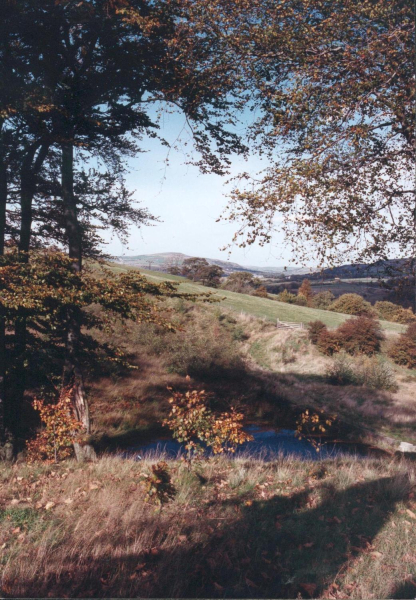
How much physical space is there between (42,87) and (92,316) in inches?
199

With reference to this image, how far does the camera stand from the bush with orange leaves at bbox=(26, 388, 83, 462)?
8086 millimetres

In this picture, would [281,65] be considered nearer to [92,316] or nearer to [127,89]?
[127,89]

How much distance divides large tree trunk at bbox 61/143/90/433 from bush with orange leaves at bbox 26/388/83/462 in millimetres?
264

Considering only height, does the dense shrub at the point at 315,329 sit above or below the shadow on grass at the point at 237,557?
above

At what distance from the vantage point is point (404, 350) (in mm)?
15695

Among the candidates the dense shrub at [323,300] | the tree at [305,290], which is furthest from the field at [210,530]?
the dense shrub at [323,300]

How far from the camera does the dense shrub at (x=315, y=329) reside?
16628 millimetres

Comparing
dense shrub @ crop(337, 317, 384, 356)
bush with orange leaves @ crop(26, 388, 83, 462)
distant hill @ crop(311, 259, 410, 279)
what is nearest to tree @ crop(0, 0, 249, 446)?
bush with orange leaves @ crop(26, 388, 83, 462)

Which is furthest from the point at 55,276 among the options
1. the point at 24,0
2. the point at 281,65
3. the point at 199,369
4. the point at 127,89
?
the point at 199,369

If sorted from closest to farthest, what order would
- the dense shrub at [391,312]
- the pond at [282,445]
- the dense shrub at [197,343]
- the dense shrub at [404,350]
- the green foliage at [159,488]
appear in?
the green foliage at [159,488]
the pond at [282,445]
the dense shrub at [391,312]
the dense shrub at [197,343]
the dense shrub at [404,350]

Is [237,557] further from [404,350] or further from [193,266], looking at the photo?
[404,350]

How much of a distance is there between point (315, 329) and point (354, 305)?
3803mm

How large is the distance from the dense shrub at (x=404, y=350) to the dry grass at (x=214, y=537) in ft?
32.7

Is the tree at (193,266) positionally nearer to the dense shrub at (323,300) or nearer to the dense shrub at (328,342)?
the dense shrub at (323,300)
